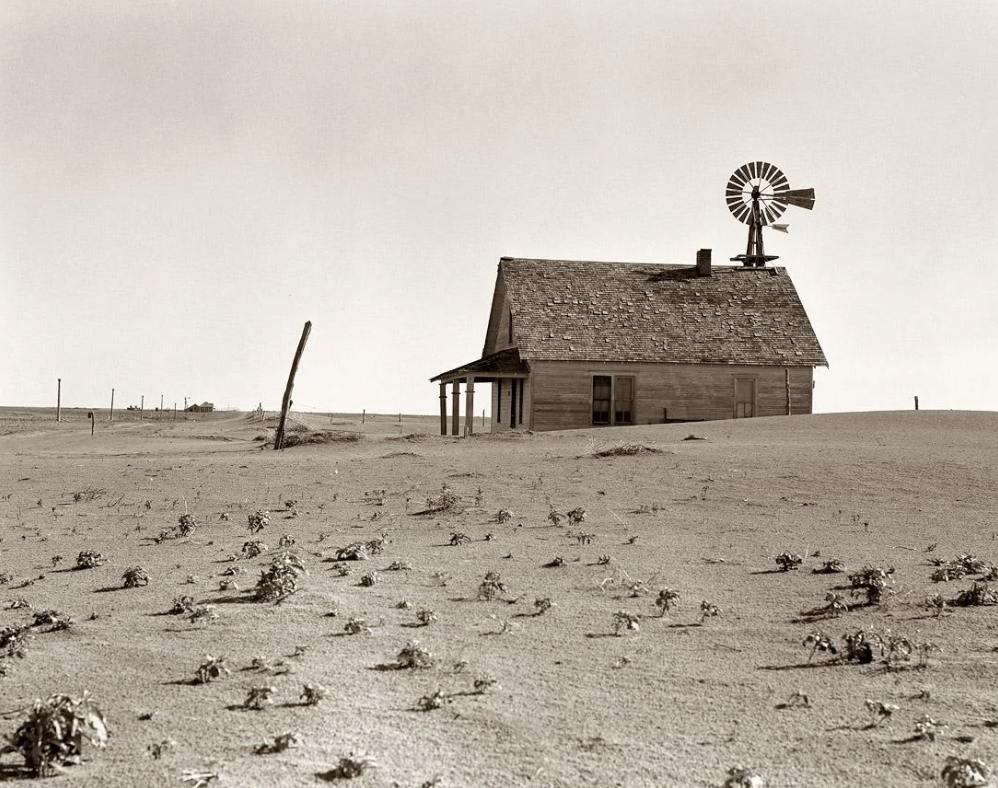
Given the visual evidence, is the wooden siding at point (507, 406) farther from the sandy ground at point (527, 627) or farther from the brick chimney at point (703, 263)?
the sandy ground at point (527, 627)

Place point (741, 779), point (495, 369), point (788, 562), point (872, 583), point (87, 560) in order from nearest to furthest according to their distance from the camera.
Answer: point (741, 779)
point (872, 583)
point (788, 562)
point (87, 560)
point (495, 369)

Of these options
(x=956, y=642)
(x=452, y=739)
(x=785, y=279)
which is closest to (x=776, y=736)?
(x=452, y=739)

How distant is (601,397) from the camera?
1161 inches

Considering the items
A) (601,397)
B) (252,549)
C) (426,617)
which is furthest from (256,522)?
(601,397)

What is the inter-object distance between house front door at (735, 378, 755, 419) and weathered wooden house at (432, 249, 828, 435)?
3 centimetres

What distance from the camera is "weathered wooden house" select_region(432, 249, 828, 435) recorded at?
29.2m

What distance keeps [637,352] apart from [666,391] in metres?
1.39

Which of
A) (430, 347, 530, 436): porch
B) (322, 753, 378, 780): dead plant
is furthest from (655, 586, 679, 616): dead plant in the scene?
(430, 347, 530, 436): porch

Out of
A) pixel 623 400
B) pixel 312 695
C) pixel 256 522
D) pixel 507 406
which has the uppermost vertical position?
pixel 623 400

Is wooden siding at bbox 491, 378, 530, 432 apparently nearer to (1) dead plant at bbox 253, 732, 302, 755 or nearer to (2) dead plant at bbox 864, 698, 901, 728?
(2) dead plant at bbox 864, 698, 901, 728

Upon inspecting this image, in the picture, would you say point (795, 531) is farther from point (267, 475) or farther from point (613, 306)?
point (613, 306)

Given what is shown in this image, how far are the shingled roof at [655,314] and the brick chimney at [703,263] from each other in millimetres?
222

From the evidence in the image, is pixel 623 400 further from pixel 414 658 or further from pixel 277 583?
pixel 414 658

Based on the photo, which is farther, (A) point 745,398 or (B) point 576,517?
(A) point 745,398
